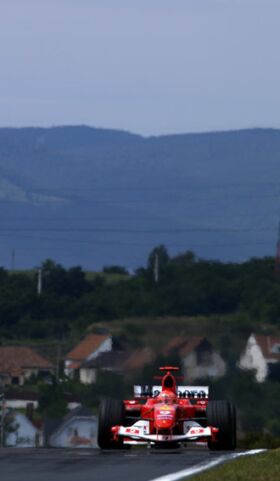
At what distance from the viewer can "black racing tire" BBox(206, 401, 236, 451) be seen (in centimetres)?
2839

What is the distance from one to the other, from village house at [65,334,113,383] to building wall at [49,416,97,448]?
1785mm

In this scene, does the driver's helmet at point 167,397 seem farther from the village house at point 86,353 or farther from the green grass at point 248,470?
the village house at point 86,353

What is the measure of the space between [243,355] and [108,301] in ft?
177

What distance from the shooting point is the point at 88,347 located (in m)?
Answer: 78.3

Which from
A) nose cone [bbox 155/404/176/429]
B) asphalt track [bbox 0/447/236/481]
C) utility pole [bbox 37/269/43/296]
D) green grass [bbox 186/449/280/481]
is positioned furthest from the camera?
utility pole [bbox 37/269/43/296]

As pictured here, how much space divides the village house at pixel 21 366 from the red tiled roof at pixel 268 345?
23083 mm

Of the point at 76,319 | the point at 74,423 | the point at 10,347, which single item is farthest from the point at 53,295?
the point at 74,423

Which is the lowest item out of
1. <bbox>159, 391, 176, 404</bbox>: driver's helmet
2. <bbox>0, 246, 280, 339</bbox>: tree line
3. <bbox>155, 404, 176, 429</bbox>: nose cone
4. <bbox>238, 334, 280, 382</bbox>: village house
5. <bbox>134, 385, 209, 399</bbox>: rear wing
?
<bbox>155, 404, 176, 429</bbox>: nose cone

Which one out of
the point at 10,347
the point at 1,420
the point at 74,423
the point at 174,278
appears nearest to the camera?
the point at 74,423

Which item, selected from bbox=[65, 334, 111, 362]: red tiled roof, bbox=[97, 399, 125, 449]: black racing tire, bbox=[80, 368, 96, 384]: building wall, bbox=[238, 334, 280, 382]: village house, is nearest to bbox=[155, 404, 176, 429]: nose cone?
bbox=[97, 399, 125, 449]: black racing tire

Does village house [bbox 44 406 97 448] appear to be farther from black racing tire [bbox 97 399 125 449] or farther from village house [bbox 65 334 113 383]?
black racing tire [bbox 97 399 125 449]

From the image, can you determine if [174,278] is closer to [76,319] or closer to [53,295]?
[76,319]

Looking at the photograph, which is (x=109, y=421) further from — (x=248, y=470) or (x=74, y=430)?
(x=74, y=430)

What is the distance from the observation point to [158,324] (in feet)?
218
